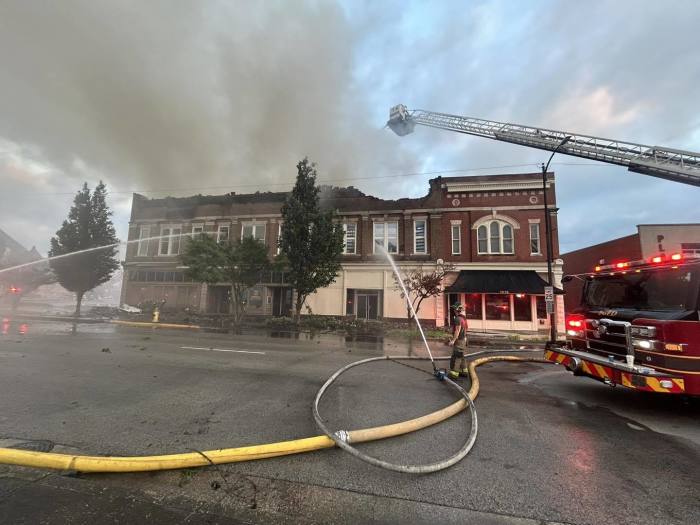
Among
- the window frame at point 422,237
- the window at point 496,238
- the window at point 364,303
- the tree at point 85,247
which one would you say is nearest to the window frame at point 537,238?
the window at point 496,238

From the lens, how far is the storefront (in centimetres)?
2173

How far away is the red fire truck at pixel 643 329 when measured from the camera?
5.13 metres

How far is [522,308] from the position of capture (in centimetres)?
2228

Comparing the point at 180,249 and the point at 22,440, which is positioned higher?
the point at 180,249

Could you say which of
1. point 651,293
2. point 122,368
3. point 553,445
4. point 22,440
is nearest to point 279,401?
point 22,440

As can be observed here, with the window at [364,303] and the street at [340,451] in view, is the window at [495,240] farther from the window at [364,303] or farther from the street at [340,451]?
the street at [340,451]

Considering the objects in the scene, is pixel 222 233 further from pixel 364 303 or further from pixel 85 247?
pixel 364 303

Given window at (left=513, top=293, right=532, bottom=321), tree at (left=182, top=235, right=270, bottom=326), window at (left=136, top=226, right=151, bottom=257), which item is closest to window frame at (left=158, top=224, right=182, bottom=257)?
window at (left=136, top=226, right=151, bottom=257)

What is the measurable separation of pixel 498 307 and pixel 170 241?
28.4 metres

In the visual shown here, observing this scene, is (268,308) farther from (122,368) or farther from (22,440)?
(22,440)

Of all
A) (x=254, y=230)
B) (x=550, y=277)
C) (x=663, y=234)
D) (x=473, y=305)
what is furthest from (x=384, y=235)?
(x=663, y=234)

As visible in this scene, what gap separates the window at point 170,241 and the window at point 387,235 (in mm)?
18261

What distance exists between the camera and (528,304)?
72.8 feet

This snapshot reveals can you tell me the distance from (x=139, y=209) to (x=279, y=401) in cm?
3386
